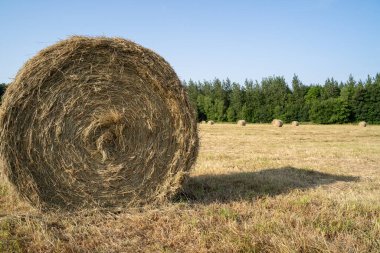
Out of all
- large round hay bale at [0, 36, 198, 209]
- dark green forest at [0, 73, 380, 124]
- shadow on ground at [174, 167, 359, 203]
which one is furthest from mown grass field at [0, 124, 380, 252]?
dark green forest at [0, 73, 380, 124]

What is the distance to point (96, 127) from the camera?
5555mm

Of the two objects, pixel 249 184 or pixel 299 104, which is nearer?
pixel 249 184

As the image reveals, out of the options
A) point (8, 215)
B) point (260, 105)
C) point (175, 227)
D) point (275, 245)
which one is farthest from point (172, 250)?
point (260, 105)

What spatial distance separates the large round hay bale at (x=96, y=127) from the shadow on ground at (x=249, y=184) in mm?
695

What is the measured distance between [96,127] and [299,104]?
152 ft

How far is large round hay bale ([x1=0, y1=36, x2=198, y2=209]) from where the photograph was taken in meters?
5.10

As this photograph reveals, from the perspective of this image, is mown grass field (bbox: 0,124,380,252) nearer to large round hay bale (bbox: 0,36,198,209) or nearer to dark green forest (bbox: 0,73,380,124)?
large round hay bale (bbox: 0,36,198,209)

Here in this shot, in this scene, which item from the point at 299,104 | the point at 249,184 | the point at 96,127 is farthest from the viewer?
the point at 299,104

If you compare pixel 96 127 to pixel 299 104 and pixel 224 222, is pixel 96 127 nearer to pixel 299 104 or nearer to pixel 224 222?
pixel 224 222

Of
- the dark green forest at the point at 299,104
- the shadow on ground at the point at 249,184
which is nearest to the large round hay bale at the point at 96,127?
the shadow on ground at the point at 249,184

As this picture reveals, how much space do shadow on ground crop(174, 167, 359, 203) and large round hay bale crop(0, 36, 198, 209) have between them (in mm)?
695

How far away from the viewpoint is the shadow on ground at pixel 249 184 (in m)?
6.02

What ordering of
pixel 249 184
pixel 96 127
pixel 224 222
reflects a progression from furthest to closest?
pixel 249 184
pixel 96 127
pixel 224 222

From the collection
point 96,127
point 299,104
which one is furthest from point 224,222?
point 299,104
